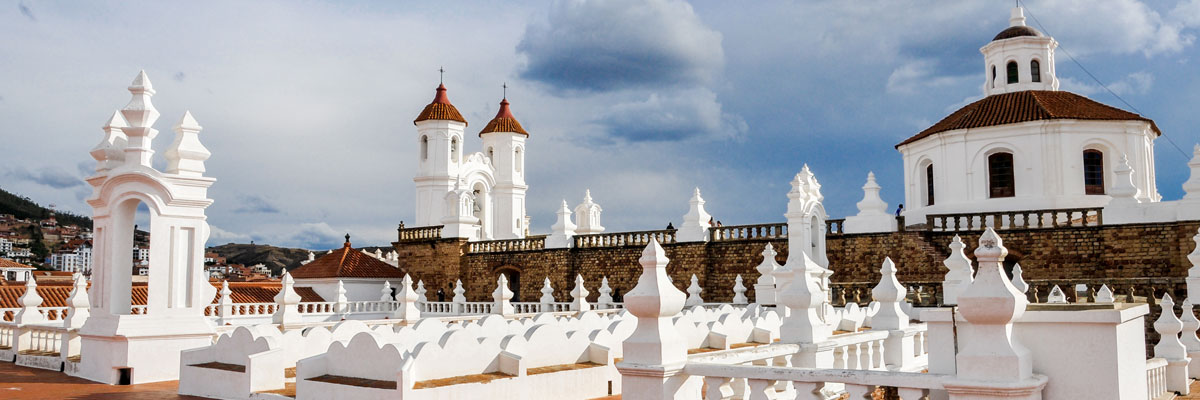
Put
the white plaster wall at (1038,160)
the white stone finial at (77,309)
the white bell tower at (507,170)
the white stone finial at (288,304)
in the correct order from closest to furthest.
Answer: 1. the white stone finial at (77,309)
2. the white stone finial at (288,304)
3. the white plaster wall at (1038,160)
4. the white bell tower at (507,170)

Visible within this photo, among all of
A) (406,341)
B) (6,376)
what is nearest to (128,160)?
(6,376)

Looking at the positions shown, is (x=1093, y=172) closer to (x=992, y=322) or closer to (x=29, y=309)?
(x=992, y=322)

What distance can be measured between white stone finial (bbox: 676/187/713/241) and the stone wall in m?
0.29

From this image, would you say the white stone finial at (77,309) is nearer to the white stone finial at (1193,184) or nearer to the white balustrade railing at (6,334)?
the white balustrade railing at (6,334)

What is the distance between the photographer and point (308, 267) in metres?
36.0

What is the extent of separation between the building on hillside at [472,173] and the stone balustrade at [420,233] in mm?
549

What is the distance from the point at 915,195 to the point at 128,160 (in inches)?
988

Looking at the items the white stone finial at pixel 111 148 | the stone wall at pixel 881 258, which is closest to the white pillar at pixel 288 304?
the white stone finial at pixel 111 148

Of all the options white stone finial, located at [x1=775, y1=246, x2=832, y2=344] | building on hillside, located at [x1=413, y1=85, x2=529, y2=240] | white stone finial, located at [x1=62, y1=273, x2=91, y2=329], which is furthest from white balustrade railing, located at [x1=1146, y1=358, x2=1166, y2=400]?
building on hillside, located at [x1=413, y1=85, x2=529, y2=240]

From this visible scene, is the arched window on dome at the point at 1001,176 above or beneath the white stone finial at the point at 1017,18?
beneath

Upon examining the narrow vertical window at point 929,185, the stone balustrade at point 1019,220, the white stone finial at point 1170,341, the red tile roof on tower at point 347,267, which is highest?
the narrow vertical window at point 929,185

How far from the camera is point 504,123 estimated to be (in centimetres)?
4466

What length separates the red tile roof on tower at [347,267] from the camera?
3484 cm

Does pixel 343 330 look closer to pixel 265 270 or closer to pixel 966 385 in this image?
pixel 966 385
